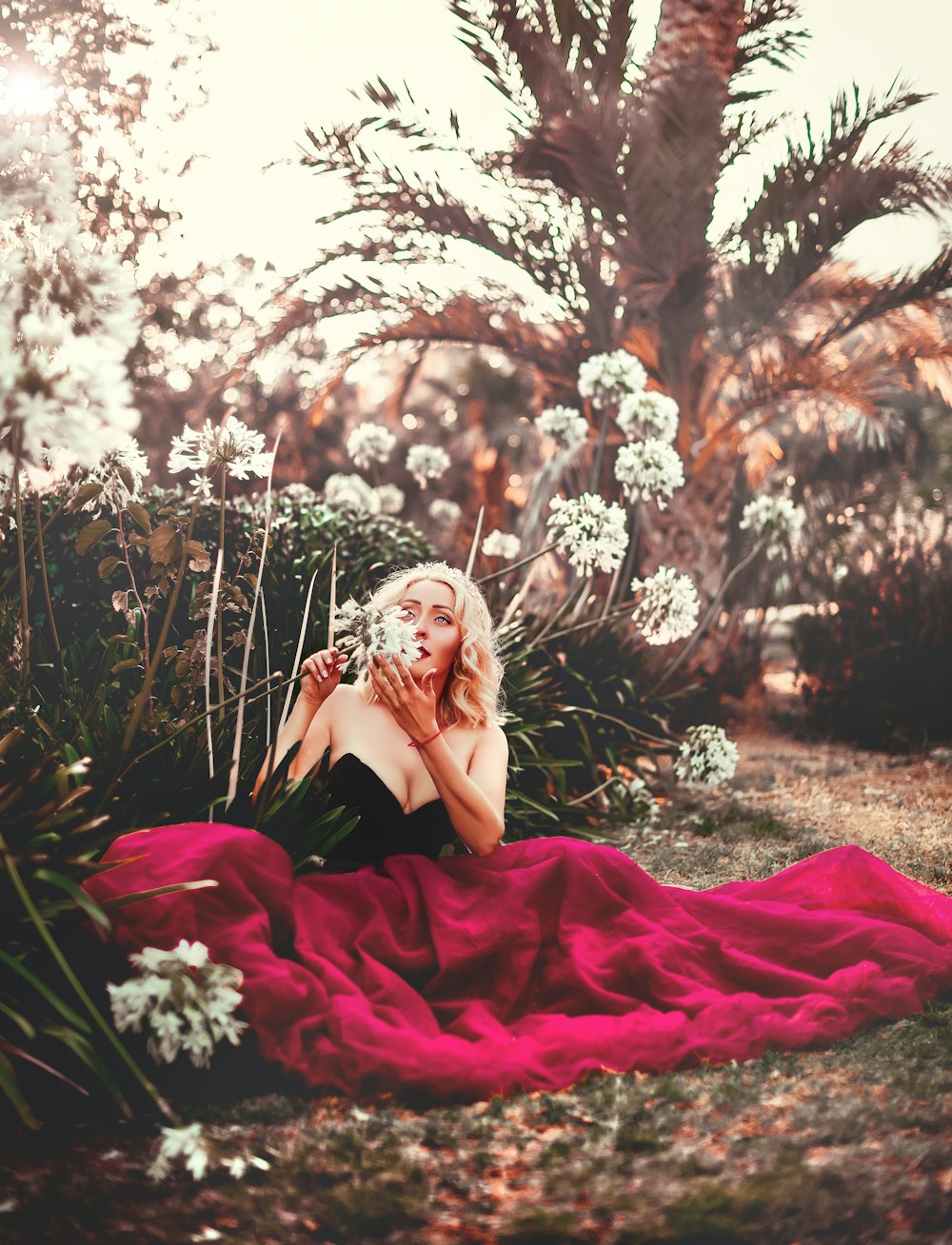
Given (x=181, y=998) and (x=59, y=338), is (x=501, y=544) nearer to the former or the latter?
(x=59, y=338)

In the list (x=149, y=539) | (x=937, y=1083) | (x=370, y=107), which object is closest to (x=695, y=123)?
(x=370, y=107)

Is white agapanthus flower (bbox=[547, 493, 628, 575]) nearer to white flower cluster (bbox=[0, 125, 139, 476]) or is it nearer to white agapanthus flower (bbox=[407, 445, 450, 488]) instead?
white agapanthus flower (bbox=[407, 445, 450, 488])

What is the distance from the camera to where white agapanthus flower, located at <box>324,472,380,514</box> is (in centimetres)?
407

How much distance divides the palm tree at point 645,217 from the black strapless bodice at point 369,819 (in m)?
2.67

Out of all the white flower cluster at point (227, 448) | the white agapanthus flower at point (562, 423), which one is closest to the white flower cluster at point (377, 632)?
the white flower cluster at point (227, 448)

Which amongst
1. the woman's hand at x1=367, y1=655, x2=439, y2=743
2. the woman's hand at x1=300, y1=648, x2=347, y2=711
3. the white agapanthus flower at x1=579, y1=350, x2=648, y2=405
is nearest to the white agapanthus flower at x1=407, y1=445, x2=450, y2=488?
the white agapanthus flower at x1=579, y1=350, x2=648, y2=405

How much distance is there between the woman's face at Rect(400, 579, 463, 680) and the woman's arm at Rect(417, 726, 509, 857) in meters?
0.24

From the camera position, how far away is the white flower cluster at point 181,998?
5.26ft

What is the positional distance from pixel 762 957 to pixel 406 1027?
3.00 feet

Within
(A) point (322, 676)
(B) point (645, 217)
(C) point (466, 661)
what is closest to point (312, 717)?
(A) point (322, 676)

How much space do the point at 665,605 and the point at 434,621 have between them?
1.40m

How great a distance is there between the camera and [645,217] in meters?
4.23

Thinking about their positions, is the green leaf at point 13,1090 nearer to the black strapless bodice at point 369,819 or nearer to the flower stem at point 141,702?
the flower stem at point 141,702

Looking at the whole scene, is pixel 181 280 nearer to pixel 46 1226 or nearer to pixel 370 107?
pixel 370 107
